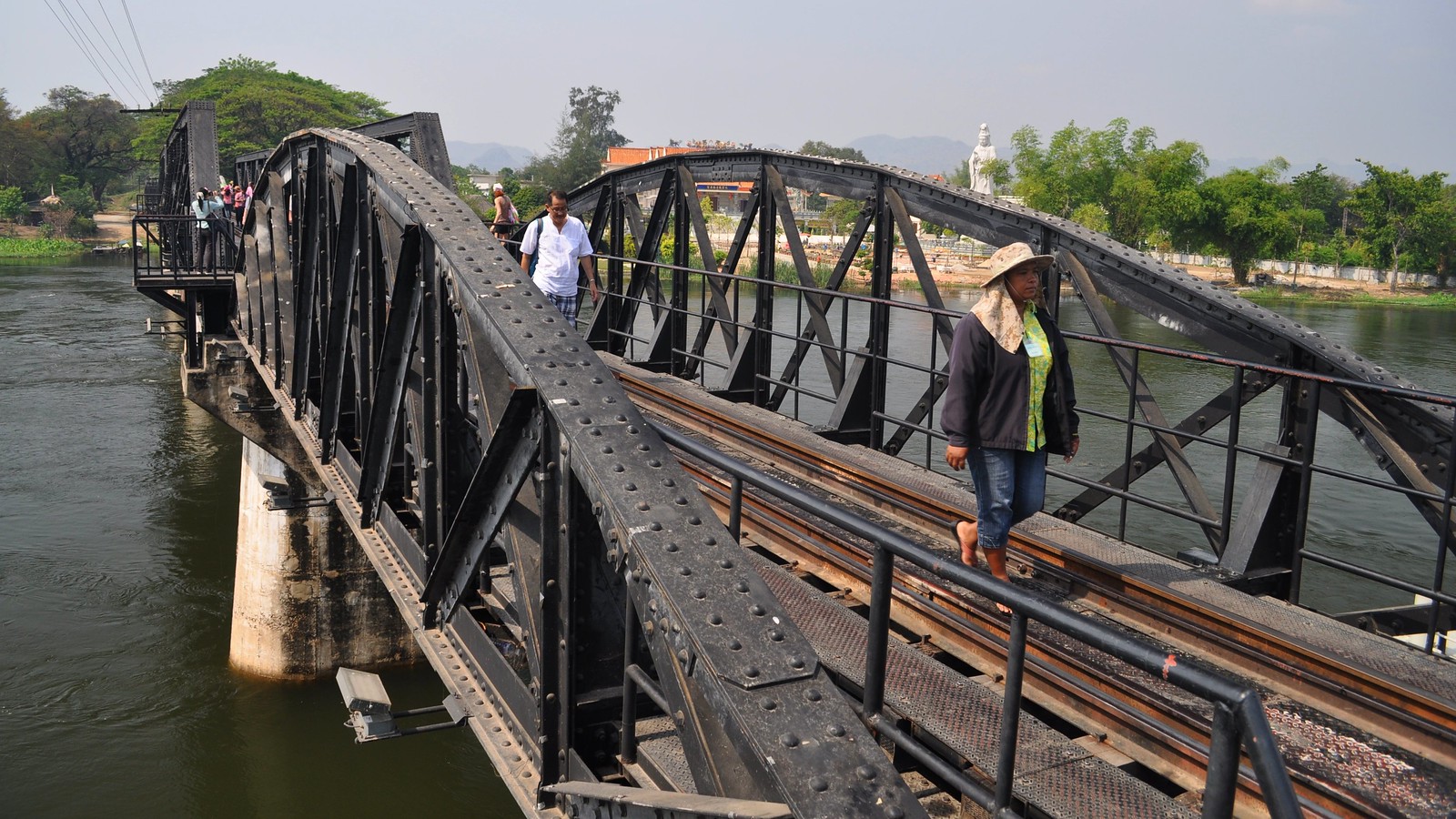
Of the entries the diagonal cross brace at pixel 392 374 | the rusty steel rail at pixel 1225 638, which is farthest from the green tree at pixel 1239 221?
the diagonal cross brace at pixel 392 374

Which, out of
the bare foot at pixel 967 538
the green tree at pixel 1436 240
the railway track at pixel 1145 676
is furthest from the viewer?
the green tree at pixel 1436 240

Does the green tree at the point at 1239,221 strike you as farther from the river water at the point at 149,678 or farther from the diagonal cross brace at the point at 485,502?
the diagonal cross brace at the point at 485,502

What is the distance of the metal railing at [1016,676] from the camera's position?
191 cm

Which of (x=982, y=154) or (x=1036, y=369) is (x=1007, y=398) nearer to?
(x=1036, y=369)

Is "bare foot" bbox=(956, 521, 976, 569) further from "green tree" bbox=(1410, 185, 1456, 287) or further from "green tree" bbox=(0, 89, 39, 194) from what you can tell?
"green tree" bbox=(0, 89, 39, 194)

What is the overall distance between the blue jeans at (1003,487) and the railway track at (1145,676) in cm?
30

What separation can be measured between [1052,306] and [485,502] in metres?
4.55

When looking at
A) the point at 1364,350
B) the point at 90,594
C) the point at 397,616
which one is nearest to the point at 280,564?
the point at 397,616

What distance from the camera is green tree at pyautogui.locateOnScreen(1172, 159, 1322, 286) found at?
148ft

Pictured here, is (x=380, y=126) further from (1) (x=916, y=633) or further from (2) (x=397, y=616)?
(1) (x=916, y=633)

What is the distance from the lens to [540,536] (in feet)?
13.1

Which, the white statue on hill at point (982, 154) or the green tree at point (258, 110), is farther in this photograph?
the white statue on hill at point (982, 154)

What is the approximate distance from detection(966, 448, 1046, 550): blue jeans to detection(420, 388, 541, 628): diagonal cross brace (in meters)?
1.87

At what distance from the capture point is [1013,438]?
15.2ft
